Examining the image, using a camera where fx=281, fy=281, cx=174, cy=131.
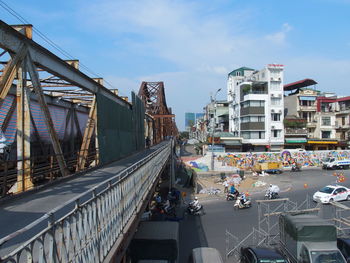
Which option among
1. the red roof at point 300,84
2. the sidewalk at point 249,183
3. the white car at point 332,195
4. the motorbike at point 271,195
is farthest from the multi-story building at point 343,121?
the motorbike at point 271,195

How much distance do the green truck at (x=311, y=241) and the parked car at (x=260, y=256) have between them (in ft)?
2.70

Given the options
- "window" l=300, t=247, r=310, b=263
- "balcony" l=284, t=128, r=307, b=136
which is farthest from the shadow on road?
"balcony" l=284, t=128, r=307, b=136

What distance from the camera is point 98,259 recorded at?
4441 mm

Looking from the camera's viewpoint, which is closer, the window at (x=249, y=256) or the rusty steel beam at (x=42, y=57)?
the rusty steel beam at (x=42, y=57)

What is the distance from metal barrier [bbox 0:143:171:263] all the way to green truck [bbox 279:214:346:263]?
22.2 ft

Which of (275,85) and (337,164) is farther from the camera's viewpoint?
(275,85)

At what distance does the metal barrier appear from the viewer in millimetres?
2754

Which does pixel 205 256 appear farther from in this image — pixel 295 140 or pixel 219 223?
pixel 295 140

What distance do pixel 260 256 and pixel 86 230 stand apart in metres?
8.07

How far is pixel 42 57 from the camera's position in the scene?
31.2ft

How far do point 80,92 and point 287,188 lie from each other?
876 inches

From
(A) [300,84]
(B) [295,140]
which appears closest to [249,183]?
(B) [295,140]

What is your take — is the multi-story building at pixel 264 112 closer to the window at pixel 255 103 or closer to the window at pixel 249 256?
the window at pixel 255 103

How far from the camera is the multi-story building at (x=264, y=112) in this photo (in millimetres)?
50094
